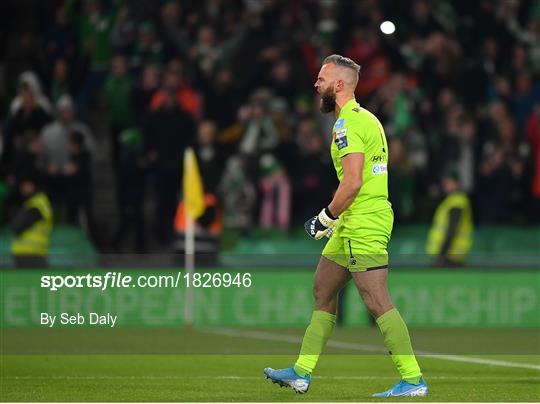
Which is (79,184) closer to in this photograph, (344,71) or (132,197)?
(132,197)

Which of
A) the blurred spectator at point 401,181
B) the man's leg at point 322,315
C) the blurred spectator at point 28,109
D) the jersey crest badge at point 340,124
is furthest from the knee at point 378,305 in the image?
the blurred spectator at point 28,109

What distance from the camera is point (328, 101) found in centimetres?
1027

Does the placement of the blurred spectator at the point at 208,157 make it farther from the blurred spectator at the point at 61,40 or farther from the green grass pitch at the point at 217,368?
the green grass pitch at the point at 217,368

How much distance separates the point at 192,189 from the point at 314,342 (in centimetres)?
1030

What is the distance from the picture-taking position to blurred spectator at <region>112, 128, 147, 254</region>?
70.0 ft

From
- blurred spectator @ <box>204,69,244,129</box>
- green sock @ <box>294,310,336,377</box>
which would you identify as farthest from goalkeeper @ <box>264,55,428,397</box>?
blurred spectator @ <box>204,69,244,129</box>

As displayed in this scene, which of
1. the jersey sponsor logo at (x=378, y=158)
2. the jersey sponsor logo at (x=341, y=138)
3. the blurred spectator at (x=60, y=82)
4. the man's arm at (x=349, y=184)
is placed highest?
the blurred spectator at (x=60, y=82)

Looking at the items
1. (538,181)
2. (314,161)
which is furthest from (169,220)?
(538,181)

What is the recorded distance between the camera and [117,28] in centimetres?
2261

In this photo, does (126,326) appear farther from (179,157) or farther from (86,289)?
(179,157)

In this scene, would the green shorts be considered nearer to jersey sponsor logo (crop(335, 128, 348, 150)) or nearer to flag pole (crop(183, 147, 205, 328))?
jersey sponsor logo (crop(335, 128, 348, 150))

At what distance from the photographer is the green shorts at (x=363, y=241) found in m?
10.0

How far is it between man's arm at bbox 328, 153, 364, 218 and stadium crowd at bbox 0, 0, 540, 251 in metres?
10.8
